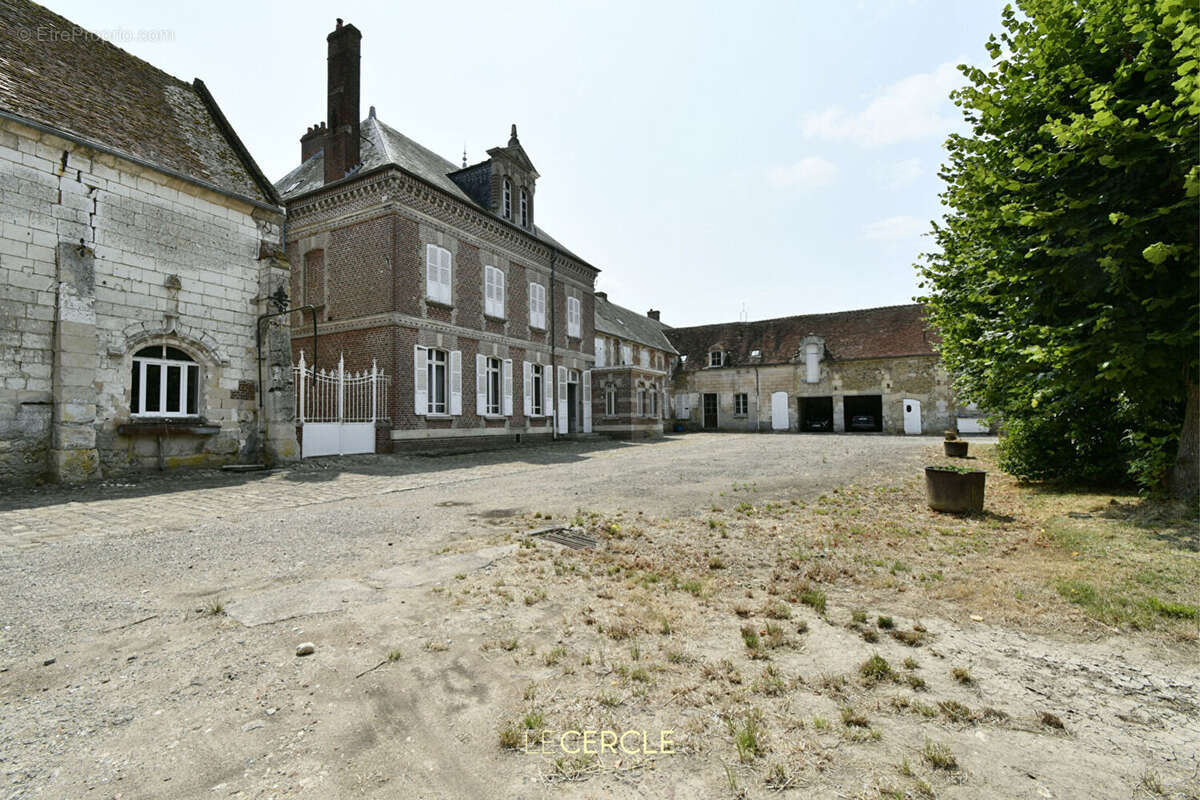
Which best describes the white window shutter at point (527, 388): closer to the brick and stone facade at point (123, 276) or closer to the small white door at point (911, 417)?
the brick and stone facade at point (123, 276)

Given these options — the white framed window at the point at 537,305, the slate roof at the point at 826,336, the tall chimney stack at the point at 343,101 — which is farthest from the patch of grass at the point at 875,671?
the slate roof at the point at 826,336

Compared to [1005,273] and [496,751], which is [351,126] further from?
[496,751]

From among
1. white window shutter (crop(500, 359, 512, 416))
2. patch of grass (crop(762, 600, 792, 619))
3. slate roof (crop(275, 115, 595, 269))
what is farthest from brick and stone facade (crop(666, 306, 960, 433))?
patch of grass (crop(762, 600, 792, 619))

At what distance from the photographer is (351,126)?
1586cm

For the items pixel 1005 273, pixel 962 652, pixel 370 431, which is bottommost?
pixel 962 652

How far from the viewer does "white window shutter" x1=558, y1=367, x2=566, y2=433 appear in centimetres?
2123

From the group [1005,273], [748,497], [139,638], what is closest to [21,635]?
[139,638]

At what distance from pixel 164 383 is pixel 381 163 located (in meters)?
8.75

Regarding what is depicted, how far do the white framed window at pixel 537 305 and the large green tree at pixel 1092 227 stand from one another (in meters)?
14.1

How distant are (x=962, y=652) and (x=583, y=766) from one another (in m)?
2.31

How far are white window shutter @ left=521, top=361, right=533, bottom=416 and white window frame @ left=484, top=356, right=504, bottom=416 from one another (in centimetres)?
114

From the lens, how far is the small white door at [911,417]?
3030 cm

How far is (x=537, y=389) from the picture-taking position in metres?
20.3

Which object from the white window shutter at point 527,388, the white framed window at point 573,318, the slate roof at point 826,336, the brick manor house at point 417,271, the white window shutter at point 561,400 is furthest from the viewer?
the slate roof at point 826,336
